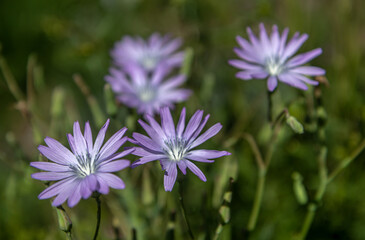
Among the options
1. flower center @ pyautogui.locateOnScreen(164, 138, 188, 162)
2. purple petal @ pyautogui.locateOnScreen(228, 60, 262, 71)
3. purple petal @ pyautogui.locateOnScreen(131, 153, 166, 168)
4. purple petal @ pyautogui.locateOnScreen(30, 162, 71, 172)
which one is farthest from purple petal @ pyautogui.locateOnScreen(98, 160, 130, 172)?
purple petal @ pyautogui.locateOnScreen(228, 60, 262, 71)

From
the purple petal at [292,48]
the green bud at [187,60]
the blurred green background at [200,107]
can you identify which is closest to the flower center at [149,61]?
the green bud at [187,60]

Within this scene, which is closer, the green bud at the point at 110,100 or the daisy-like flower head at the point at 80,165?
the daisy-like flower head at the point at 80,165

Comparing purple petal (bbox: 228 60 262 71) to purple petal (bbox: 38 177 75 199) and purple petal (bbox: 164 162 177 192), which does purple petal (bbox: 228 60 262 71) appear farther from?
purple petal (bbox: 38 177 75 199)

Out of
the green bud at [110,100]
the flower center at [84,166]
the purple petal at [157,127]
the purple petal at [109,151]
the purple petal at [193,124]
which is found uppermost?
the green bud at [110,100]

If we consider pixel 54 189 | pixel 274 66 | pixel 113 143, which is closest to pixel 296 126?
pixel 274 66

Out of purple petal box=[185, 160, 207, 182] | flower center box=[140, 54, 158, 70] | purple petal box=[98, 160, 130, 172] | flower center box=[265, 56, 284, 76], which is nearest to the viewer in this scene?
purple petal box=[98, 160, 130, 172]

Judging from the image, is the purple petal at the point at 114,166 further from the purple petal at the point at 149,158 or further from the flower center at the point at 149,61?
the flower center at the point at 149,61
